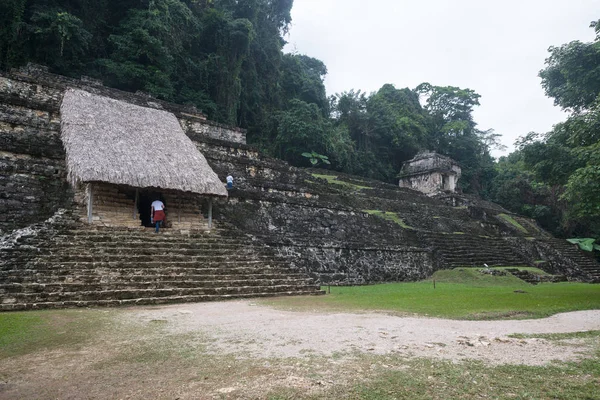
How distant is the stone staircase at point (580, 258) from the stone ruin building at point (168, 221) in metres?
0.59

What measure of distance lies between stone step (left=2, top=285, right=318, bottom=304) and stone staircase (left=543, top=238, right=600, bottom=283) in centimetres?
1431

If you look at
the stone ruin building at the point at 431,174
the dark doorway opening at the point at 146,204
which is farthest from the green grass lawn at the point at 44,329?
the stone ruin building at the point at 431,174

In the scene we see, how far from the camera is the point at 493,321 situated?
18.4 ft

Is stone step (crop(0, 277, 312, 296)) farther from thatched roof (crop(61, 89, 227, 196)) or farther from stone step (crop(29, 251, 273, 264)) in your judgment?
thatched roof (crop(61, 89, 227, 196))

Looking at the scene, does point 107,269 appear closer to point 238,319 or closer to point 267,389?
point 238,319

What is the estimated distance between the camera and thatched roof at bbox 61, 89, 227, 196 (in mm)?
8984

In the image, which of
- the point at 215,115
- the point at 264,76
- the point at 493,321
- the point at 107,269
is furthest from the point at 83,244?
the point at 264,76

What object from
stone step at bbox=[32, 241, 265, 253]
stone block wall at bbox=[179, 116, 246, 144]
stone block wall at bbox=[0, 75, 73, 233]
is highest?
stone block wall at bbox=[179, 116, 246, 144]

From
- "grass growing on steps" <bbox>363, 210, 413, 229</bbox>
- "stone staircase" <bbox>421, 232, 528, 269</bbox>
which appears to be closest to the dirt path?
"stone staircase" <bbox>421, 232, 528, 269</bbox>

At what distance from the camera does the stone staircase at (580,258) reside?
1675cm

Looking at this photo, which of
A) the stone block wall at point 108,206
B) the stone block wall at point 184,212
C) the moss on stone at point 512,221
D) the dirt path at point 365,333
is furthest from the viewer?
the moss on stone at point 512,221

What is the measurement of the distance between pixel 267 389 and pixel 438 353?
175 centimetres

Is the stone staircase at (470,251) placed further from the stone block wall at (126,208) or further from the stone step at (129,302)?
the stone block wall at (126,208)

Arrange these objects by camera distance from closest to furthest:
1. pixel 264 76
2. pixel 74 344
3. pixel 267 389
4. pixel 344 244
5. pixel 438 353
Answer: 1. pixel 267 389
2. pixel 438 353
3. pixel 74 344
4. pixel 344 244
5. pixel 264 76
